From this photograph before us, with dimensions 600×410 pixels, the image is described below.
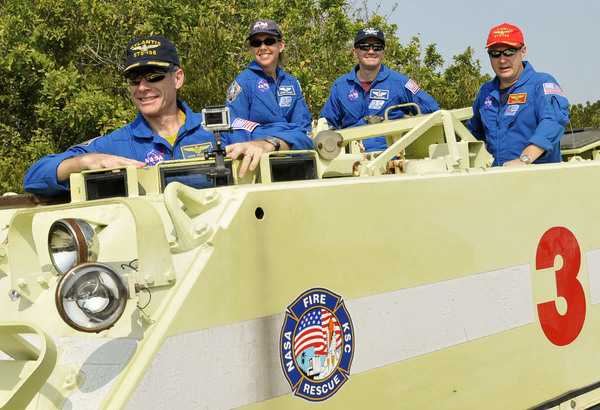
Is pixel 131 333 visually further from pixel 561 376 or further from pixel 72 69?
pixel 72 69

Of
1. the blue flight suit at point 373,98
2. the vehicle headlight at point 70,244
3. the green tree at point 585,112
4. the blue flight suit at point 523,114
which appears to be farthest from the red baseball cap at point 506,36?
the green tree at point 585,112

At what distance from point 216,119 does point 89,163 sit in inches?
35.7

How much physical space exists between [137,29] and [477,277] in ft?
31.3

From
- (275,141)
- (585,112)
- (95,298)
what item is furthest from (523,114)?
(585,112)

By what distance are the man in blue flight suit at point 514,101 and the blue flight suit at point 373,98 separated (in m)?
0.81

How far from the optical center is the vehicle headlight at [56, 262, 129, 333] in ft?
8.80

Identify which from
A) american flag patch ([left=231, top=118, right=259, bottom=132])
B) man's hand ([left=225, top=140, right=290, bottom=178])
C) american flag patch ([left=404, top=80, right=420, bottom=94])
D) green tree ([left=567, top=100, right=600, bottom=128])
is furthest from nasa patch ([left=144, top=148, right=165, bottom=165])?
green tree ([left=567, top=100, right=600, bottom=128])

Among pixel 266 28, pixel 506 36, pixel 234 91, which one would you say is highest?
pixel 266 28

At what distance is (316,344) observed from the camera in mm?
3133

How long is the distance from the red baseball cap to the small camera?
3.02 metres

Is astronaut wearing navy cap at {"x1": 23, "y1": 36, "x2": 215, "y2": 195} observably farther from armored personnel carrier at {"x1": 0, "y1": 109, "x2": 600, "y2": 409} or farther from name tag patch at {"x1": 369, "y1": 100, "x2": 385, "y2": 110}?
name tag patch at {"x1": 369, "y1": 100, "x2": 385, "y2": 110}

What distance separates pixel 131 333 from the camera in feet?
9.23

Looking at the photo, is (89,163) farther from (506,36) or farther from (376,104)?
(376,104)

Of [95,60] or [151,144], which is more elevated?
[95,60]
